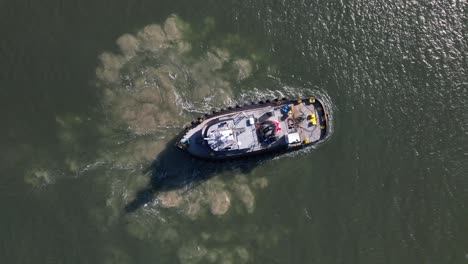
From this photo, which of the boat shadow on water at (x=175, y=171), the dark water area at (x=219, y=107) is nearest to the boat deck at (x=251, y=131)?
the boat shadow on water at (x=175, y=171)

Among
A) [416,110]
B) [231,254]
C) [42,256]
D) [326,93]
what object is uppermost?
[326,93]

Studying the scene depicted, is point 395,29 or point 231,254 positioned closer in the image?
point 231,254

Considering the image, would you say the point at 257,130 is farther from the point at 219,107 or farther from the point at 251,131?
the point at 219,107

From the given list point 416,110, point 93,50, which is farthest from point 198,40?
point 416,110

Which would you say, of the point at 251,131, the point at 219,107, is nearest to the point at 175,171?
the point at 219,107

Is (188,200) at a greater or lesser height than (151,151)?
lesser

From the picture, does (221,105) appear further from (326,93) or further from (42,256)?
(42,256)
